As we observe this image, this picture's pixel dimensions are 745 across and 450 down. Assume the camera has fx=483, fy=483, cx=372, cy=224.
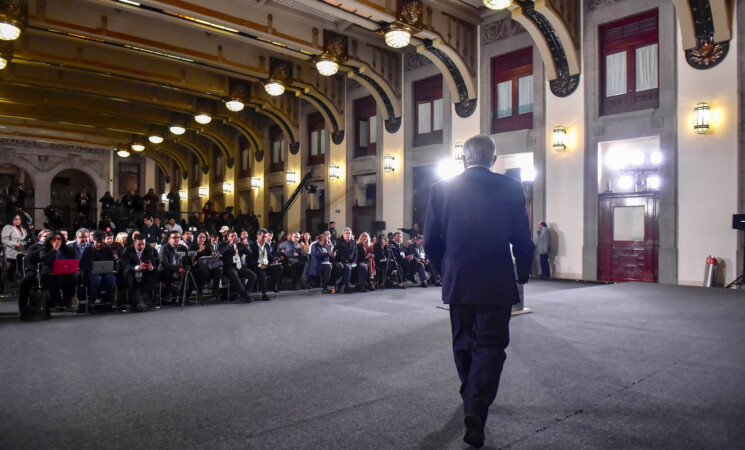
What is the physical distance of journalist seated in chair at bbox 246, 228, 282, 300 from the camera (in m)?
9.59

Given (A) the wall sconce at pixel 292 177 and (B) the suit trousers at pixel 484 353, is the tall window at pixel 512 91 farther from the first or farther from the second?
(B) the suit trousers at pixel 484 353

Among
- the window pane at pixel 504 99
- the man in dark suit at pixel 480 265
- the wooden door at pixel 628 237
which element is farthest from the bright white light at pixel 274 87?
the man in dark suit at pixel 480 265

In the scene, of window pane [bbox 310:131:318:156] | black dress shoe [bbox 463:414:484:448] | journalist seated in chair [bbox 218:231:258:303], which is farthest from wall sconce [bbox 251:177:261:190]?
black dress shoe [bbox 463:414:484:448]

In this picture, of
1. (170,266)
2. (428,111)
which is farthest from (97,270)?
(428,111)

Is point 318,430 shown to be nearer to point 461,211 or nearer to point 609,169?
point 461,211

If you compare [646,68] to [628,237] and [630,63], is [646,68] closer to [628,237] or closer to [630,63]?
[630,63]

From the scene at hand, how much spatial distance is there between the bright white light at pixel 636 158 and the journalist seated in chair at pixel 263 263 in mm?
8872

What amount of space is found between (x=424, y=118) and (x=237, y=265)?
29.9 feet

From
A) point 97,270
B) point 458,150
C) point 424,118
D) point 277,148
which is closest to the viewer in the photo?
point 97,270

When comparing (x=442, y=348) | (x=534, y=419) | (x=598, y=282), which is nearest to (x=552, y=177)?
(x=598, y=282)

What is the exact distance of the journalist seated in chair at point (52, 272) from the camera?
7.49 m

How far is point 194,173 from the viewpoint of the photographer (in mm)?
29359

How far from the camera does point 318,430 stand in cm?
291

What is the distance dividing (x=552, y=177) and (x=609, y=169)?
1354 millimetres
